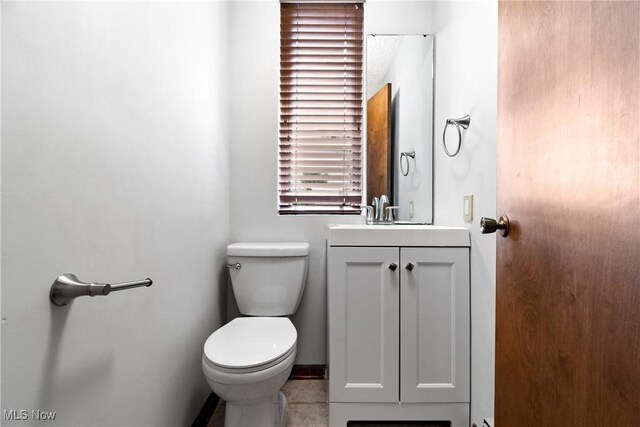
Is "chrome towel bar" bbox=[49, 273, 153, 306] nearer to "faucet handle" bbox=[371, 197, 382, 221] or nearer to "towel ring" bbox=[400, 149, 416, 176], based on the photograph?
"faucet handle" bbox=[371, 197, 382, 221]

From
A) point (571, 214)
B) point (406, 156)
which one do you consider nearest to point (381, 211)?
point (406, 156)

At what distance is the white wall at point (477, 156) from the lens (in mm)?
1026

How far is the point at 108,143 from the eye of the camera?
725 mm

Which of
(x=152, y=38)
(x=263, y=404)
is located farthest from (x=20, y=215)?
(x=263, y=404)

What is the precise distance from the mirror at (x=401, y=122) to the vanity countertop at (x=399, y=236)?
0.41 meters

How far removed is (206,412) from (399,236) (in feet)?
3.92

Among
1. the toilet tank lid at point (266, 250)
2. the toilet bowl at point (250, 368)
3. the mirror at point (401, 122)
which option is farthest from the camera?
the mirror at point (401, 122)

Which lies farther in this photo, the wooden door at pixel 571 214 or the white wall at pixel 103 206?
the white wall at pixel 103 206

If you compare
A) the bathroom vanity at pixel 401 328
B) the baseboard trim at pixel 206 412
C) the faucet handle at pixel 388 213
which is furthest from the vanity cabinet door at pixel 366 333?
the baseboard trim at pixel 206 412

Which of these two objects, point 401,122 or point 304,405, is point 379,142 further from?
point 304,405

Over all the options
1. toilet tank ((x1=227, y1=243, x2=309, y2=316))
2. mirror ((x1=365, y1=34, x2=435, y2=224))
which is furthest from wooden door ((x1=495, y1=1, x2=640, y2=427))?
toilet tank ((x1=227, y1=243, x2=309, y2=316))

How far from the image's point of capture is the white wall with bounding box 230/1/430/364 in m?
1.67

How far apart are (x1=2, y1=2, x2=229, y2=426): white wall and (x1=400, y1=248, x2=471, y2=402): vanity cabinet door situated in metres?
0.92
